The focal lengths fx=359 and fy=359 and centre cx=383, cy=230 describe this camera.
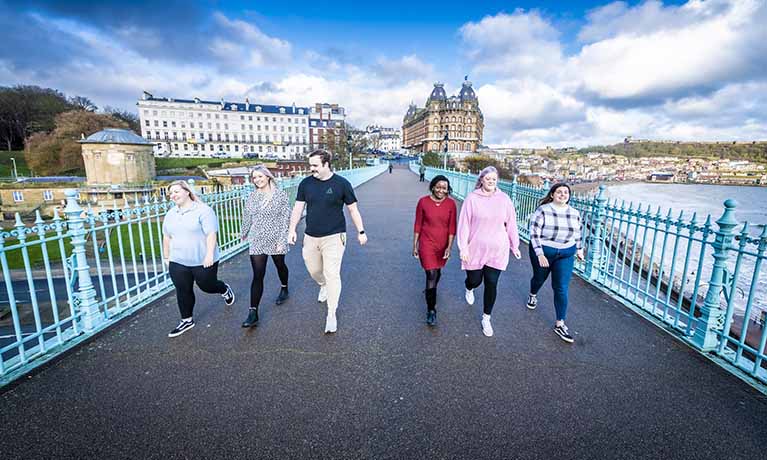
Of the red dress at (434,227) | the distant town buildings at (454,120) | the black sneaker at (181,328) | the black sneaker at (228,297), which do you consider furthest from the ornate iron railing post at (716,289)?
the distant town buildings at (454,120)

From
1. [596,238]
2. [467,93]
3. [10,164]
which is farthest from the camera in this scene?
[467,93]

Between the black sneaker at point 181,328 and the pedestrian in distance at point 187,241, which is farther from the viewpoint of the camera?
the black sneaker at point 181,328

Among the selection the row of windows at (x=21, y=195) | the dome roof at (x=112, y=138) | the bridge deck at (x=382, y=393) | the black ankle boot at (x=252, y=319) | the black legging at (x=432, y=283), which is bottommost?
the row of windows at (x=21, y=195)

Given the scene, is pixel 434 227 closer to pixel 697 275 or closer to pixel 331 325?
pixel 331 325

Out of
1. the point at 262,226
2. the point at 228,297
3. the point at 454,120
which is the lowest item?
the point at 228,297

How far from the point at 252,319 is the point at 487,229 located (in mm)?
2682

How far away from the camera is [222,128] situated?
93.8 metres

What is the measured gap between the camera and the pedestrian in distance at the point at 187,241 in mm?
3502

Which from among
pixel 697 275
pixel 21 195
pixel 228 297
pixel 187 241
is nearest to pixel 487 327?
pixel 697 275

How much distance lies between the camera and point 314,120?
99312 mm

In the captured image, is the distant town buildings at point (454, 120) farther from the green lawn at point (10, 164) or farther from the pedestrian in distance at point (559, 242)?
the pedestrian in distance at point (559, 242)

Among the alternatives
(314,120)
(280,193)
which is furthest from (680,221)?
(314,120)

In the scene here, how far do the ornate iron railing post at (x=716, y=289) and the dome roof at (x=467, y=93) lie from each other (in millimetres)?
96857

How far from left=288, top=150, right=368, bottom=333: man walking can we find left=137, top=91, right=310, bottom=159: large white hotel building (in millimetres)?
88504
